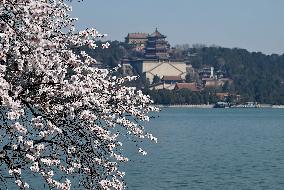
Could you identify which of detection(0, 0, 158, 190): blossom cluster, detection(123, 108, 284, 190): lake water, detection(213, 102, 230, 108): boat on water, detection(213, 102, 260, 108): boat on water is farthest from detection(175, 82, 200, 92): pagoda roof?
detection(0, 0, 158, 190): blossom cluster

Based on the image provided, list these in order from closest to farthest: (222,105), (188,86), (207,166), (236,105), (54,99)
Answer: (54,99)
(207,166)
(222,105)
(236,105)
(188,86)

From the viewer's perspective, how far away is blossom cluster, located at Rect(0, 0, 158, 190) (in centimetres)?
704

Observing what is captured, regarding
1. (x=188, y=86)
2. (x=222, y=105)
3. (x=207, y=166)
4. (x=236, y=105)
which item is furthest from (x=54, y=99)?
(x=188, y=86)

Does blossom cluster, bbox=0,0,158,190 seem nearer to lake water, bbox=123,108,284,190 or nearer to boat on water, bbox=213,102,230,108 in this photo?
lake water, bbox=123,108,284,190

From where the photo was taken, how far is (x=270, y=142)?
184 feet

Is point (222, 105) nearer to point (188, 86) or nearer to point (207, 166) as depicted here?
point (188, 86)

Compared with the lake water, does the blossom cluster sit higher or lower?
higher

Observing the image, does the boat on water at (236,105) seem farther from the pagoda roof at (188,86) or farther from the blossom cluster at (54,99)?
the blossom cluster at (54,99)

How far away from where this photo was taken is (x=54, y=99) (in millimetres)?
7840

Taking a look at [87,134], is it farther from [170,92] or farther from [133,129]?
[170,92]

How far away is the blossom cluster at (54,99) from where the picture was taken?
704cm

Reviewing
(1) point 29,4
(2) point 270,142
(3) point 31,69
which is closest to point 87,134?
(3) point 31,69

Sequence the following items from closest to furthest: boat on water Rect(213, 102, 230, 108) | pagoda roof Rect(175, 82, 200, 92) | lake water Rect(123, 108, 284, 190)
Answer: lake water Rect(123, 108, 284, 190) < boat on water Rect(213, 102, 230, 108) < pagoda roof Rect(175, 82, 200, 92)

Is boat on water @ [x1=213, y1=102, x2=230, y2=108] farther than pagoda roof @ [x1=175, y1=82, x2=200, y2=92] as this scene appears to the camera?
No
